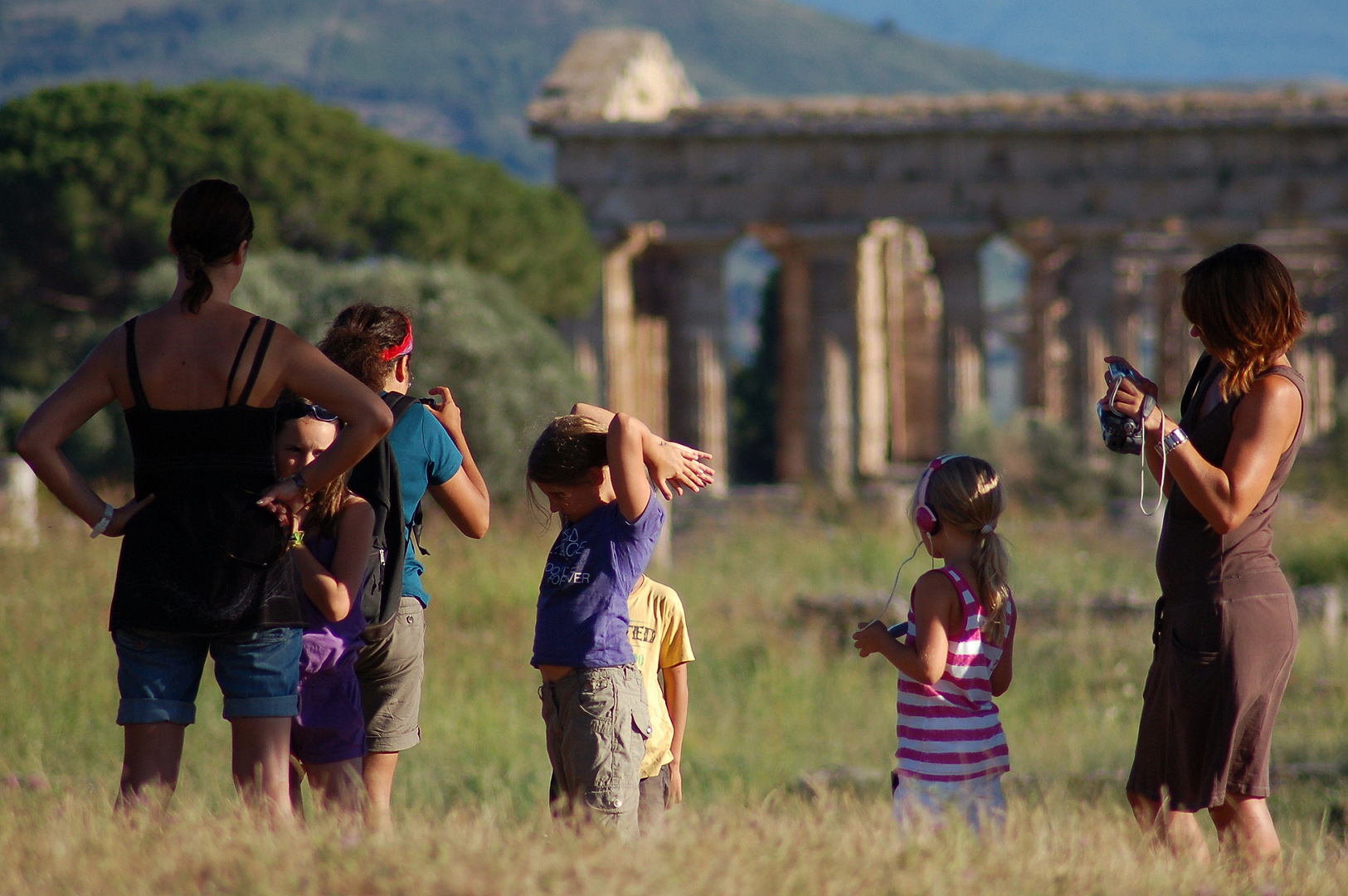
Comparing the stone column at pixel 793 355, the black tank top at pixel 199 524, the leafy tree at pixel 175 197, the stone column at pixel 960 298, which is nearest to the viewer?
the black tank top at pixel 199 524

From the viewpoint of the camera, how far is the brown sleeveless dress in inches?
Result: 165

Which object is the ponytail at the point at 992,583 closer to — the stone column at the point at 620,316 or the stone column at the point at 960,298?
the stone column at the point at 620,316

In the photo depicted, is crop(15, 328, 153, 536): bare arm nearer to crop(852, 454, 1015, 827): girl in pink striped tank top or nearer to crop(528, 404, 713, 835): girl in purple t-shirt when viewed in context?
crop(528, 404, 713, 835): girl in purple t-shirt

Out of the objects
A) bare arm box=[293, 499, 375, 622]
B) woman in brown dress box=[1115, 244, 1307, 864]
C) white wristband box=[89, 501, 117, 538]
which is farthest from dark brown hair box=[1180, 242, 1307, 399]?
white wristband box=[89, 501, 117, 538]

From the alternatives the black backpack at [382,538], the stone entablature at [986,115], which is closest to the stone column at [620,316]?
the stone entablature at [986,115]

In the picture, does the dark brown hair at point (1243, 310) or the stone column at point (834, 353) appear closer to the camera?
the dark brown hair at point (1243, 310)

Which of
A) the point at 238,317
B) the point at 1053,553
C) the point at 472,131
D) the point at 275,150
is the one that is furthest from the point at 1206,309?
the point at 472,131

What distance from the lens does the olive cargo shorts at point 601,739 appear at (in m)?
4.38

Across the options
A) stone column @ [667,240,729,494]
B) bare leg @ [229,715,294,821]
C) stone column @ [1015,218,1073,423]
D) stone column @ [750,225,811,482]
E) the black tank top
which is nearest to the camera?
the black tank top

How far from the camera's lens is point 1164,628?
4.38 m

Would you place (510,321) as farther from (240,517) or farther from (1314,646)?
(240,517)

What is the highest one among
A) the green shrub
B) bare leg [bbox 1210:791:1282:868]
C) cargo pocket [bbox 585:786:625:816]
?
the green shrub

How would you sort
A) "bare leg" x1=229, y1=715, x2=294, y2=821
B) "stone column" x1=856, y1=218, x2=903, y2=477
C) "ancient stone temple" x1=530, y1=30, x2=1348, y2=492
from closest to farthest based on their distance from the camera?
"bare leg" x1=229, y1=715, x2=294, y2=821 < "ancient stone temple" x1=530, y1=30, x2=1348, y2=492 < "stone column" x1=856, y1=218, x2=903, y2=477

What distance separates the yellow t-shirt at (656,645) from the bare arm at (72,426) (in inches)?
58.3
